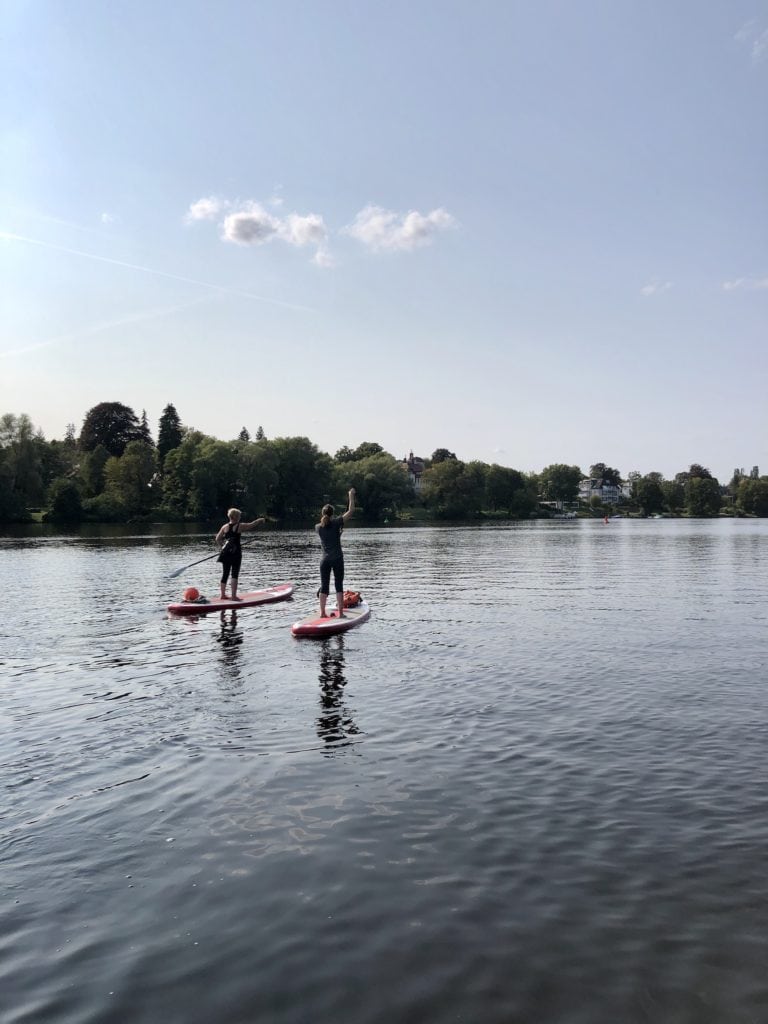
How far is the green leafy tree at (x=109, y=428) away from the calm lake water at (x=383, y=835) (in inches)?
5021

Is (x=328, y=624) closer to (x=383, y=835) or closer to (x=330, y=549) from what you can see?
(x=330, y=549)

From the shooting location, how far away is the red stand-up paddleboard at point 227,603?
22172mm

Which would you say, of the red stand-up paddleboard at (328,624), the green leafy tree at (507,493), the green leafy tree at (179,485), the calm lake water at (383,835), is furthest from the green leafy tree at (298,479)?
the calm lake water at (383,835)

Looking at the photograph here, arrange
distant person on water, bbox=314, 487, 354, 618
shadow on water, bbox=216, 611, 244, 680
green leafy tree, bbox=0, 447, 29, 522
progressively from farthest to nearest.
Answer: green leafy tree, bbox=0, 447, 29, 522 → distant person on water, bbox=314, 487, 354, 618 → shadow on water, bbox=216, 611, 244, 680

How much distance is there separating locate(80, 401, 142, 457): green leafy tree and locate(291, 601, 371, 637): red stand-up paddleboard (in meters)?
124

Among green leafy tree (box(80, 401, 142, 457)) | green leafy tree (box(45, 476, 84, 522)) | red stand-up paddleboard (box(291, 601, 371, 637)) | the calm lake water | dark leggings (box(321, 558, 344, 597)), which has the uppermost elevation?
green leafy tree (box(80, 401, 142, 457))

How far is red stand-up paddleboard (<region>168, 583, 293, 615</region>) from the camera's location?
22.2 m

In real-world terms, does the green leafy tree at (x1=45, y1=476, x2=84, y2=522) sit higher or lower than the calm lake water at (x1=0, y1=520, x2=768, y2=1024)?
higher

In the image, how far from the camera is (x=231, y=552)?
75.6 ft

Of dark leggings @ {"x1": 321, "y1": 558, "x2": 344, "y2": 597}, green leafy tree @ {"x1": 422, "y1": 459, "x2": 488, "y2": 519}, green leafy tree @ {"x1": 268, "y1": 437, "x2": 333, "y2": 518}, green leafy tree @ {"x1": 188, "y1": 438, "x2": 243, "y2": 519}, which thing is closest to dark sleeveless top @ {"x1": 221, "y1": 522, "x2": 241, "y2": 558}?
dark leggings @ {"x1": 321, "y1": 558, "x2": 344, "y2": 597}

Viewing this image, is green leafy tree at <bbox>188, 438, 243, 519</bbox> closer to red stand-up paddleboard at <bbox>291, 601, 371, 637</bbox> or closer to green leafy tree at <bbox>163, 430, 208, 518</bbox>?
green leafy tree at <bbox>163, 430, 208, 518</bbox>

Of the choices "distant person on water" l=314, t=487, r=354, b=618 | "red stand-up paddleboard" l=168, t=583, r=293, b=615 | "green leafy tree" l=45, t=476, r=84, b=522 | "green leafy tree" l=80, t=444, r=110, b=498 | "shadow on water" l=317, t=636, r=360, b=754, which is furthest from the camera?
"green leafy tree" l=80, t=444, r=110, b=498

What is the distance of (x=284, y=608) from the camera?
78.1 feet

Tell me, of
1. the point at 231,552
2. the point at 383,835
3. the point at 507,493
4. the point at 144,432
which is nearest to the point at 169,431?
the point at 144,432
